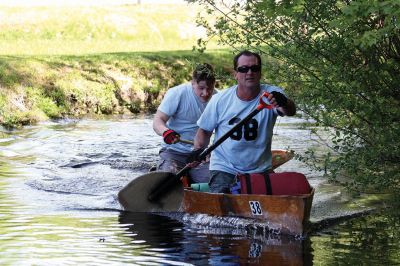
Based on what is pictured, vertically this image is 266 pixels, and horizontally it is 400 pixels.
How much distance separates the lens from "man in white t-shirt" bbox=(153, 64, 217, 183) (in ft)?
37.6

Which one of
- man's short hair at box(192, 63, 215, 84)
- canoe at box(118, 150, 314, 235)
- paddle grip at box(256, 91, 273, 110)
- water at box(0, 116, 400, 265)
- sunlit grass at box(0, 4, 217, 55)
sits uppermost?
sunlit grass at box(0, 4, 217, 55)

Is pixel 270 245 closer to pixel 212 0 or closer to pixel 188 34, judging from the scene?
pixel 212 0

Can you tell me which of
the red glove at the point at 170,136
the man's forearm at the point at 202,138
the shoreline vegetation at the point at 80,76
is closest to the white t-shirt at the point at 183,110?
the red glove at the point at 170,136

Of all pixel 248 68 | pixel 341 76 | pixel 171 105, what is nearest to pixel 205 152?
pixel 248 68

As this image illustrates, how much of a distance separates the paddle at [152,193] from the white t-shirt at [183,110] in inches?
35.1

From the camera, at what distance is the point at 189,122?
1200 centimetres

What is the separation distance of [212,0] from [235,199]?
269 cm

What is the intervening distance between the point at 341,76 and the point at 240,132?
3.93 ft

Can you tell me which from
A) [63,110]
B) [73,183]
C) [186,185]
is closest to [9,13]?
[63,110]

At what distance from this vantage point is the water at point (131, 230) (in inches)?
332

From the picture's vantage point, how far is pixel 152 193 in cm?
1130

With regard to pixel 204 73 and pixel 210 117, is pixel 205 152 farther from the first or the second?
pixel 204 73

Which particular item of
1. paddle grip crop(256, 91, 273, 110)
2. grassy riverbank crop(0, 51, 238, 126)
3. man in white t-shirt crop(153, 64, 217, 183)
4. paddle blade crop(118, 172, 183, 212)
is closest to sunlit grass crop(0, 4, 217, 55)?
grassy riverbank crop(0, 51, 238, 126)

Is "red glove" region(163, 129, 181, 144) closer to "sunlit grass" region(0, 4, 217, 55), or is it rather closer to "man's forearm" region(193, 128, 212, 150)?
"man's forearm" region(193, 128, 212, 150)
